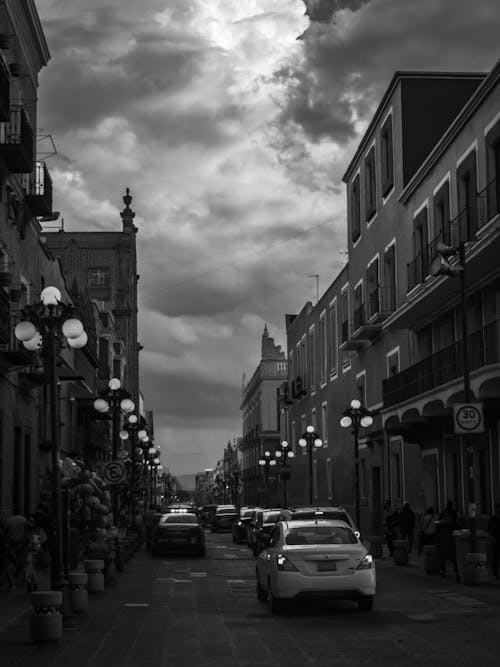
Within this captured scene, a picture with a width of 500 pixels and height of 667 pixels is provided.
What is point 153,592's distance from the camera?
23.0m

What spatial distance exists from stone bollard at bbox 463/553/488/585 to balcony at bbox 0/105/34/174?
44.0ft

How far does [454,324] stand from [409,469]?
806cm

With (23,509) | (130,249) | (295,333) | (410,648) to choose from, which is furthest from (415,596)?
(130,249)

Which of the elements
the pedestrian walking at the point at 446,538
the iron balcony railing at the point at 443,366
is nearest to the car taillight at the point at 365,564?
the pedestrian walking at the point at 446,538

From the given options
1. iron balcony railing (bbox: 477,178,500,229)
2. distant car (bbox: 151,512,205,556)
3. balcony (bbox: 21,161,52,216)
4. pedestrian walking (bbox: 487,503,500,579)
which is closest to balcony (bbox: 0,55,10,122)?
balcony (bbox: 21,161,52,216)

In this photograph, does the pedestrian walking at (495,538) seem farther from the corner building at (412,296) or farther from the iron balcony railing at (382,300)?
the iron balcony railing at (382,300)

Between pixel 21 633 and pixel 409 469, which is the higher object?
pixel 409 469

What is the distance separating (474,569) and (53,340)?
1130cm

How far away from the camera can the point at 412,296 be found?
117 ft

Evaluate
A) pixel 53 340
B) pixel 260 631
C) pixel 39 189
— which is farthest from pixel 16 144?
pixel 260 631

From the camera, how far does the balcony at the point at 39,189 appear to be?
29.9m

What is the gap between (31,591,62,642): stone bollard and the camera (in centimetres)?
1423

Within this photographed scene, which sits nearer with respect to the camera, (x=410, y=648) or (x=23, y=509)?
(x=410, y=648)

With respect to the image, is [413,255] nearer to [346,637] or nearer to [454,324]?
[454,324]
